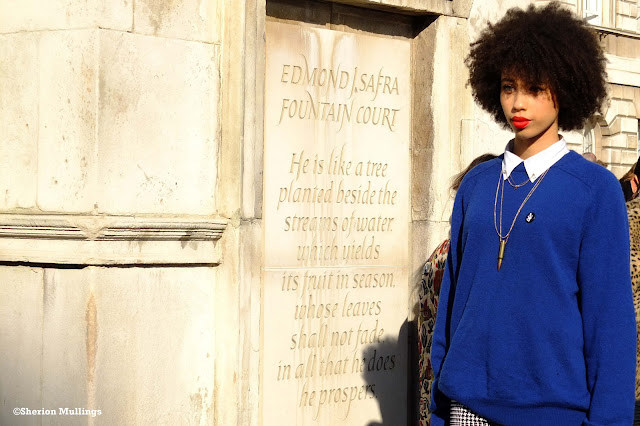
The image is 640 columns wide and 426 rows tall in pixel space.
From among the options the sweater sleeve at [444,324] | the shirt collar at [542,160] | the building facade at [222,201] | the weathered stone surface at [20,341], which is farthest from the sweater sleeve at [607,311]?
the weathered stone surface at [20,341]

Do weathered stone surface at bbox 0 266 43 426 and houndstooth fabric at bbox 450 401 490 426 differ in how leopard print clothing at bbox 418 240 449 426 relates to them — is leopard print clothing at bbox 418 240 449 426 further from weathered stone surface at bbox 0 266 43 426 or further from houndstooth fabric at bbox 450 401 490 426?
houndstooth fabric at bbox 450 401 490 426

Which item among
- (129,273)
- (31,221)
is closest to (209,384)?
(129,273)

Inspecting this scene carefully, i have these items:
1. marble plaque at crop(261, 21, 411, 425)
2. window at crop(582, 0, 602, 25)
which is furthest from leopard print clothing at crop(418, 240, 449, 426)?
window at crop(582, 0, 602, 25)

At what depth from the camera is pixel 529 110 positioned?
10.8ft

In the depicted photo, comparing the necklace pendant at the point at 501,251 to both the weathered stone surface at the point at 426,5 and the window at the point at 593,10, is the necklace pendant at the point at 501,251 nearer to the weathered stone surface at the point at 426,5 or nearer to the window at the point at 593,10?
the weathered stone surface at the point at 426,5

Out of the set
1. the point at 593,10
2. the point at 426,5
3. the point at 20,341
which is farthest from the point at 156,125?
the point at 593,10

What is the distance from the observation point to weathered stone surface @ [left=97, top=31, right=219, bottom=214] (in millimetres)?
5410

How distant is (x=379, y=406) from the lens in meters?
7.04

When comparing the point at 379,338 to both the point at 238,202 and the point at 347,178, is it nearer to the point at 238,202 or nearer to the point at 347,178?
the point at 347,178

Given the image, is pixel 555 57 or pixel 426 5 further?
pixel 426 5

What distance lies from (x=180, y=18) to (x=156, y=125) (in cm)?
58

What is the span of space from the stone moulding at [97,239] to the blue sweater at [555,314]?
2.47 meters

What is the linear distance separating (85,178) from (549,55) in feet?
8.86

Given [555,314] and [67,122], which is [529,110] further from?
[67,122]
